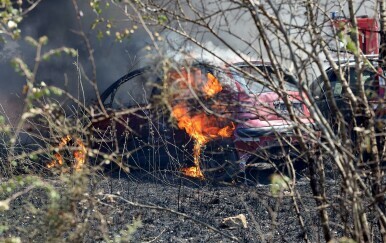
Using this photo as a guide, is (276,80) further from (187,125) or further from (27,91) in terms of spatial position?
(187,125)

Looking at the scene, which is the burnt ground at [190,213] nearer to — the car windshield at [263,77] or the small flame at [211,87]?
the small flame at [211,87]

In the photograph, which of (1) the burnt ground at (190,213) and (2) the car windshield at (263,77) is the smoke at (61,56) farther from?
(2) the car windshield at (263,77)

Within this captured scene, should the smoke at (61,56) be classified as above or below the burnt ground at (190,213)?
above

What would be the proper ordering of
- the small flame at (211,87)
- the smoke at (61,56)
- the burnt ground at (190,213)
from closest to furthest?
the small flame at (211,87)
the burnt ground at (190,213)
the smoke at (61,56)

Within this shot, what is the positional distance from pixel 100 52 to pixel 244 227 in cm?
1117

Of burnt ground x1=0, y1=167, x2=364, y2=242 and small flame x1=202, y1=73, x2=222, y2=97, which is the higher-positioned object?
small flame x1=202, y1=73, x2=222, y2=97

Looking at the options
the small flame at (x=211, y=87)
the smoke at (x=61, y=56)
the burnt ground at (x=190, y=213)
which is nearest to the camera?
the small flame at (x=211, y=87)

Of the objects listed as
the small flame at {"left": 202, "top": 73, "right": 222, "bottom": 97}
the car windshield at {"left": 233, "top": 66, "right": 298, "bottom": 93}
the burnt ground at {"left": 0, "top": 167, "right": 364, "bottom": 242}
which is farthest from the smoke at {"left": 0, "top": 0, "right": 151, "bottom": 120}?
the car windshield at {"left": 233, "top": 66, "right": 298, "bottom": 93}

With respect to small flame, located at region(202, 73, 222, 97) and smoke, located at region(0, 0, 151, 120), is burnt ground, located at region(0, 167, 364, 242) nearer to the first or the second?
small flame, located at region(202, 73, 222, 97)

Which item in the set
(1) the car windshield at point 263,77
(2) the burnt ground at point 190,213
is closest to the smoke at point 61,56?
(2) the burnt ground at point 190,213

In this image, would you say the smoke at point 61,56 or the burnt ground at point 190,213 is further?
the smoke at point 61,56

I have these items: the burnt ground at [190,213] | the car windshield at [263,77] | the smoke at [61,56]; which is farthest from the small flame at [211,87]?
the smoke at [61,56]

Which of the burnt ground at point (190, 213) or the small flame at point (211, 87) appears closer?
the small flame at point (211, 87)

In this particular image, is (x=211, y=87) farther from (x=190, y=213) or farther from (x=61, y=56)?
(x=61, y=56)
